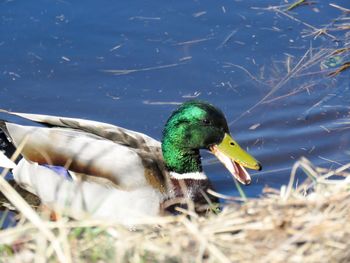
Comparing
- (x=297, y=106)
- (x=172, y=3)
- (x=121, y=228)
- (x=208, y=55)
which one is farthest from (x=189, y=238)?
(x=172, y=3)

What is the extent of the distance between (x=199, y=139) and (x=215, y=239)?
9.16 ft

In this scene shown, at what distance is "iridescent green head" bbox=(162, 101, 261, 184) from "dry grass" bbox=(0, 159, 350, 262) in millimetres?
2472

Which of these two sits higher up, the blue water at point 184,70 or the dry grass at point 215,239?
the dry grass at point 215,239

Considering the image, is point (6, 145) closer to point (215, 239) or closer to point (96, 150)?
point (96, 150)

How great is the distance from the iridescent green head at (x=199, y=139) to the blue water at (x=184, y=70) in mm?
348

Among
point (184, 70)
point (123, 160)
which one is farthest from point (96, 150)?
point (184, 70)

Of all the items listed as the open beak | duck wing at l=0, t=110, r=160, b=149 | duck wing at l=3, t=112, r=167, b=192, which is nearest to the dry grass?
duck wing at l=3, t=112, r=167, b=192

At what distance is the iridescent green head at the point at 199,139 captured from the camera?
620 cm

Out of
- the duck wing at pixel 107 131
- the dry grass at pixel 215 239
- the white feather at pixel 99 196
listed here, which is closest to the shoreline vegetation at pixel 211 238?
the dry grass at pixel 215 239

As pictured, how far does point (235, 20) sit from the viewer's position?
27.5ft

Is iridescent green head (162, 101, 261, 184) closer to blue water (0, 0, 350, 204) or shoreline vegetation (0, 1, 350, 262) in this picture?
blue water (0, 0, 350, 204)

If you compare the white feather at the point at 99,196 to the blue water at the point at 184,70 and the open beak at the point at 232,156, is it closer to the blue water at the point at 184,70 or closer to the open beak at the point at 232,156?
the open beak at the point at 232,156

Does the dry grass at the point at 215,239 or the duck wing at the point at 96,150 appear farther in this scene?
the duck wing at the point at 96,150

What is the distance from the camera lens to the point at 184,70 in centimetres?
780
